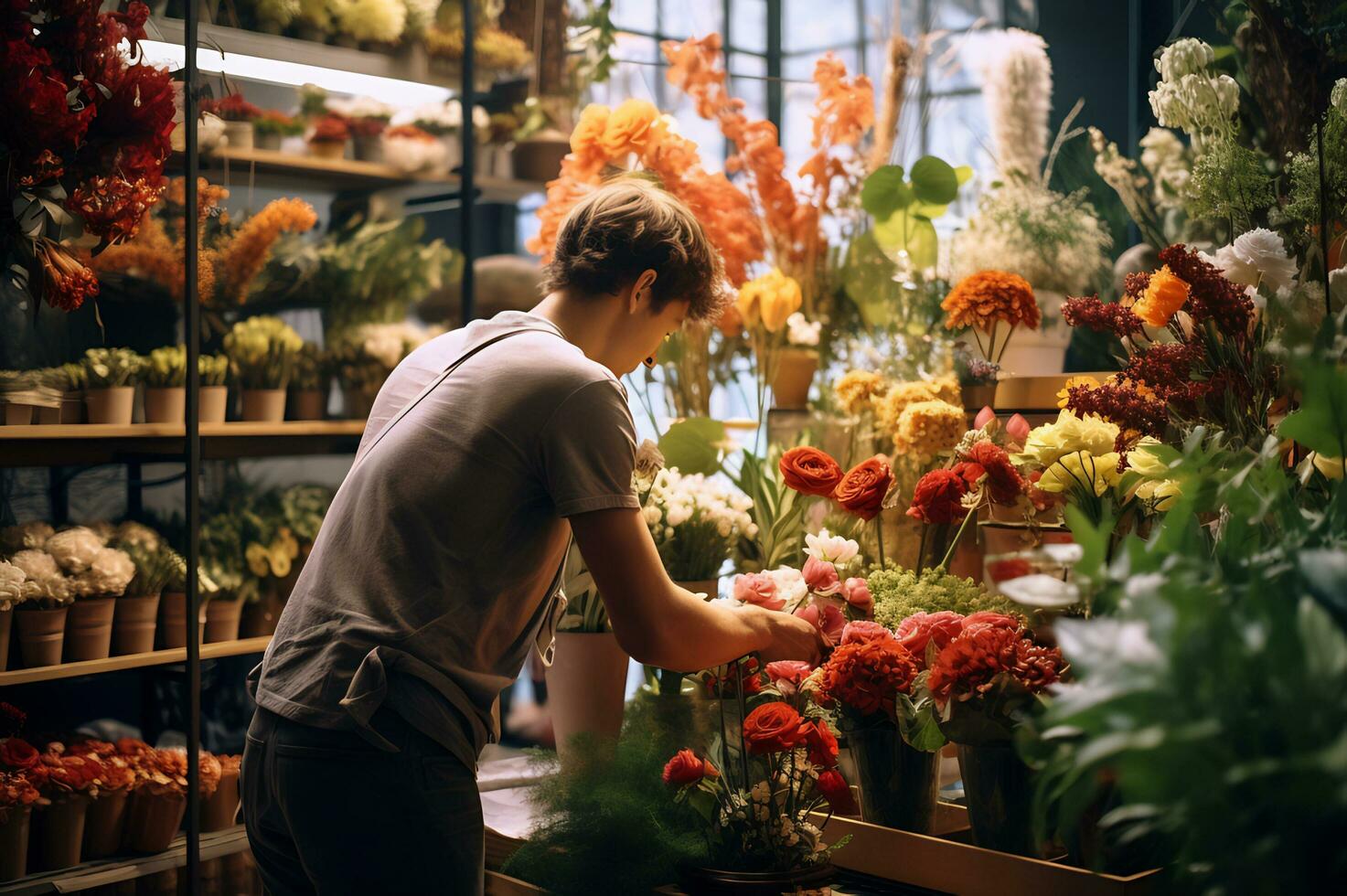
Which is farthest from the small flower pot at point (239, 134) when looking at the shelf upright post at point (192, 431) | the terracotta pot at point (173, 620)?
the terracotta pot at point (173, 620)

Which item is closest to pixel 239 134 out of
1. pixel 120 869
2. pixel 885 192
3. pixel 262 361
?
pixel 262 361

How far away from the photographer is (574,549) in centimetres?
190

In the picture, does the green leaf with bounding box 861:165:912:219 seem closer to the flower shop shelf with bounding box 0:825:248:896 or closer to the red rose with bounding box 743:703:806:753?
the red rose with bounding box 743:703:806:753

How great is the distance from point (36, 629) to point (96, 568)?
0.16 meters

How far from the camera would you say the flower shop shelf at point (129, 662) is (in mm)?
2379

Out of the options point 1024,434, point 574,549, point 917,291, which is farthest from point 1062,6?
point 574,549

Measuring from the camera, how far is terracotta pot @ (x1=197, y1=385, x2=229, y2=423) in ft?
8.91

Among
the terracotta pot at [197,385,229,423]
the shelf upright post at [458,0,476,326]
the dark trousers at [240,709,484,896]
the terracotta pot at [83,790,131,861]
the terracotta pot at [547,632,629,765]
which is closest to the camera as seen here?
the dark trousers at [240,709,484,896]

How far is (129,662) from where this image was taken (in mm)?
2549

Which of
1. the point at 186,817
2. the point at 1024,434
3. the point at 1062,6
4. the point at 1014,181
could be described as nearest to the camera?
the point at 1024,434

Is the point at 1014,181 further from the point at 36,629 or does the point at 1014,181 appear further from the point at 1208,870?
the point at 36,629

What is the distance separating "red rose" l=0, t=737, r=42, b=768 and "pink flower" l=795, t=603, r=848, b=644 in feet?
5.53

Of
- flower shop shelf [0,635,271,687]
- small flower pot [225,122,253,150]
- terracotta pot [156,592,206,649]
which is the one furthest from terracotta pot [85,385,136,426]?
small flower pot [225,122,253,150]

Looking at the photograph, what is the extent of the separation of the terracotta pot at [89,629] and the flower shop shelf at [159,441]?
0.30m
